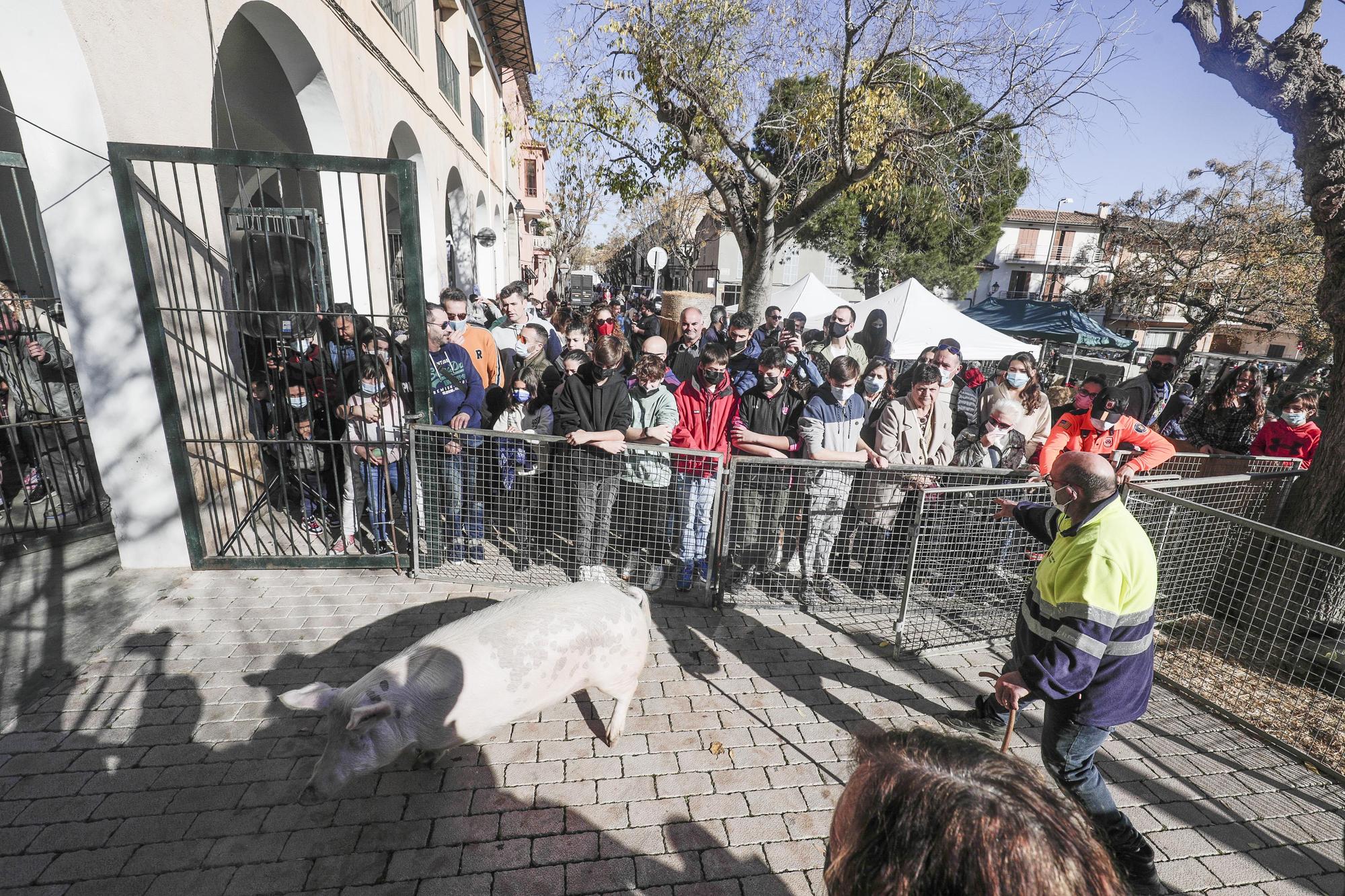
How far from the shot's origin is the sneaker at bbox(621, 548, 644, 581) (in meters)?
5.30

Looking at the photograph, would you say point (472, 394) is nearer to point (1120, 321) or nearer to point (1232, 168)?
point (1232, 168)

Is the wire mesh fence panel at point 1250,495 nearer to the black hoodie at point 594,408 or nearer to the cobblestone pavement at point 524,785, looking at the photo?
the cobblestone pavement at point 524,785

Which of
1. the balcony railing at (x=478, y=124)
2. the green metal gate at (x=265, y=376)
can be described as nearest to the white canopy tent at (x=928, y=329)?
the green metal gate at (x=265, y=376)

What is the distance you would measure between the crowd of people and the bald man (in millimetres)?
1951

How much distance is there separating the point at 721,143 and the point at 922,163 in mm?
3496

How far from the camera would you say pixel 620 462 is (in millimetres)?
4949

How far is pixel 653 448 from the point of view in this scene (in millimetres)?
4766

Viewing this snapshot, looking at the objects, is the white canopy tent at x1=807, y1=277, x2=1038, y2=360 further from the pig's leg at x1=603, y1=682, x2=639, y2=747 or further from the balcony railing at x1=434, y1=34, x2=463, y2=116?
the balcony railing at x1=434, y1=34, x2=463, y2=116

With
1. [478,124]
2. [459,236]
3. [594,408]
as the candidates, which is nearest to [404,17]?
[459,236]

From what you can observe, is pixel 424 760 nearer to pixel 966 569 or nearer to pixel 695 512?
pixel 695 512

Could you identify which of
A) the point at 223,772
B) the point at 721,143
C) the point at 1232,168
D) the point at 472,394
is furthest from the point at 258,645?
the point at 1232,168

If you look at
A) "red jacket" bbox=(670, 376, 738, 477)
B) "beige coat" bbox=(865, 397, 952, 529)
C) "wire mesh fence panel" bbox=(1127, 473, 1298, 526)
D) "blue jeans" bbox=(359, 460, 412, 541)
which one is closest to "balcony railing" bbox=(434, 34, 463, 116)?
"blue jeans" bbox=(359, 460, 412, 541)

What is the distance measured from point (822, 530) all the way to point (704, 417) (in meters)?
1.33

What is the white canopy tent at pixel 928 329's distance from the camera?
10625 mm
